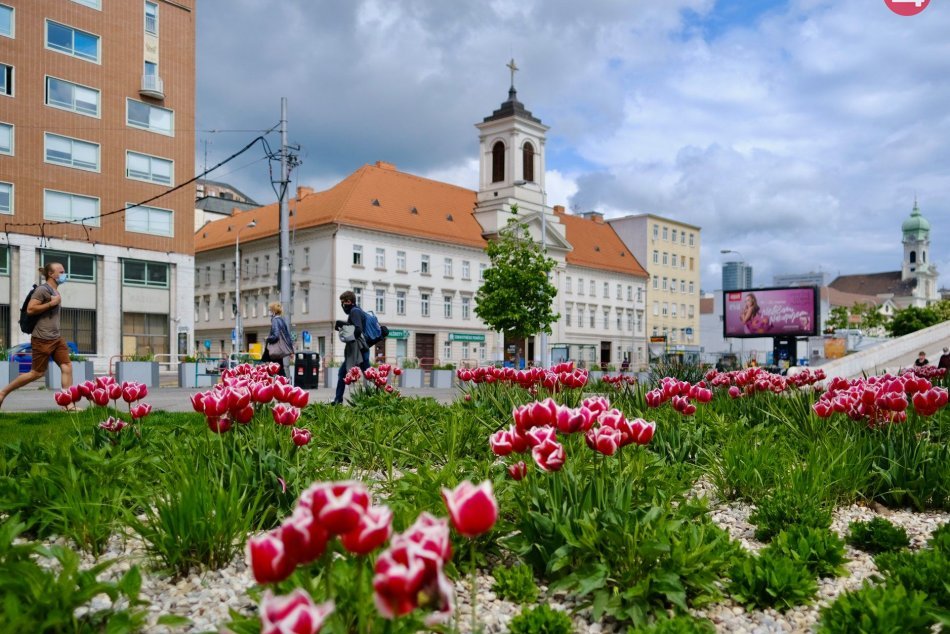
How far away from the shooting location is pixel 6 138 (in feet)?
115

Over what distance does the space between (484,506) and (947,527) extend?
343cm

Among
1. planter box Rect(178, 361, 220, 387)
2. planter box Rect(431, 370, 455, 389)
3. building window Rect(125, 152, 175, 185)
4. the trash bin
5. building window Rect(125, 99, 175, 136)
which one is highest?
building window Rect(125, 99, 175, 136)

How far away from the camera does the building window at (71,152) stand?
3641cm

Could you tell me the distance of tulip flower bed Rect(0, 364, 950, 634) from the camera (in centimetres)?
200

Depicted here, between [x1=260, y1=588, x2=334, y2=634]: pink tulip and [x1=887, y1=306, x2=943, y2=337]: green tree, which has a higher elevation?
[x1=887, y1=306, x2=943, y2=337]: green tree

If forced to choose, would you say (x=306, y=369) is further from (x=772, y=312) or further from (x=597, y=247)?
(x=597, y=247)

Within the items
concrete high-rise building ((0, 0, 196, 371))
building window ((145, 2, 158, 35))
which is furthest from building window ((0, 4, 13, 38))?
building window ((145, 2, 158, 35))

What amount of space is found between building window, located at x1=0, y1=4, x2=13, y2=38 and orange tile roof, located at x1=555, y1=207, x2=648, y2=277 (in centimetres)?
4961

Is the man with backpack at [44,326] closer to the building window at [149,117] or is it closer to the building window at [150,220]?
the building window at [150,220]

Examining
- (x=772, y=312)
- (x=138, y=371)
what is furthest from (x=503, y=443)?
(x=772, y=312)

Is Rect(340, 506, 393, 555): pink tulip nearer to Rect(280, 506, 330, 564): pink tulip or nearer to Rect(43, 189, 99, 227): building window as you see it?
Rect(280, 506, 330, 564): pink tulip

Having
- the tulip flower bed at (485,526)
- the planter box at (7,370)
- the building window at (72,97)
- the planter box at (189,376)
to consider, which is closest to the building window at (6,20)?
the building window at (72,97)

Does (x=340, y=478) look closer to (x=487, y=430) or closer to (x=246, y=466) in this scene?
(x=246, y=466)

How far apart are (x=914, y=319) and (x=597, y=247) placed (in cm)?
4138
